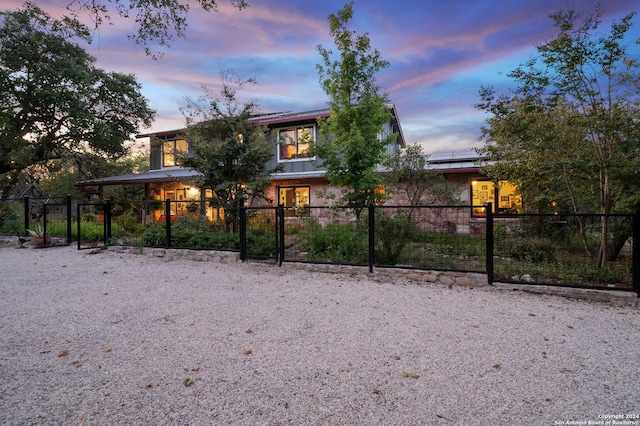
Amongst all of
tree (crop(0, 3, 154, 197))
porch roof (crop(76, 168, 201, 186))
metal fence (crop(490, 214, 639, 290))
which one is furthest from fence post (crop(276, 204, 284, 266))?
tree (crop(0, 3, 154, 197))

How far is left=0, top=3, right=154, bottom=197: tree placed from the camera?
15.1m

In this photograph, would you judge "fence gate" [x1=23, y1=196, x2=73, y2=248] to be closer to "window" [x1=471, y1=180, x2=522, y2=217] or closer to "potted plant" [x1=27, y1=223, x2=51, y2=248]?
"potted plant" [x1=27, y1=223, x2=51, y2=248]

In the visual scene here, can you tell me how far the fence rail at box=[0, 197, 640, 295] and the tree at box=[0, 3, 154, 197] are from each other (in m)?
12.3

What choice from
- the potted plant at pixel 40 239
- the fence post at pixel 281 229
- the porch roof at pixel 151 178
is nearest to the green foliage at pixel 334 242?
the fence post at pixel 281 229

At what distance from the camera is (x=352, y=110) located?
860 centimetres

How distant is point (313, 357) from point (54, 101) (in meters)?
19.3

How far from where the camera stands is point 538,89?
6.77m

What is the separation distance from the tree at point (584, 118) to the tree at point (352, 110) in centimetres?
310

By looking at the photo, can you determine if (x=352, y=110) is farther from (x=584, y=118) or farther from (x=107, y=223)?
(x=107, y=223)

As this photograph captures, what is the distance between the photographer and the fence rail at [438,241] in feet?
18.6

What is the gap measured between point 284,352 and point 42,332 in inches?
121

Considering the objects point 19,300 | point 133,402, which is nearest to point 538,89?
point 133,402

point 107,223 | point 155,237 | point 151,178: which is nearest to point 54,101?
point 151,178

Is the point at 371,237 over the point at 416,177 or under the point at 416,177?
under
